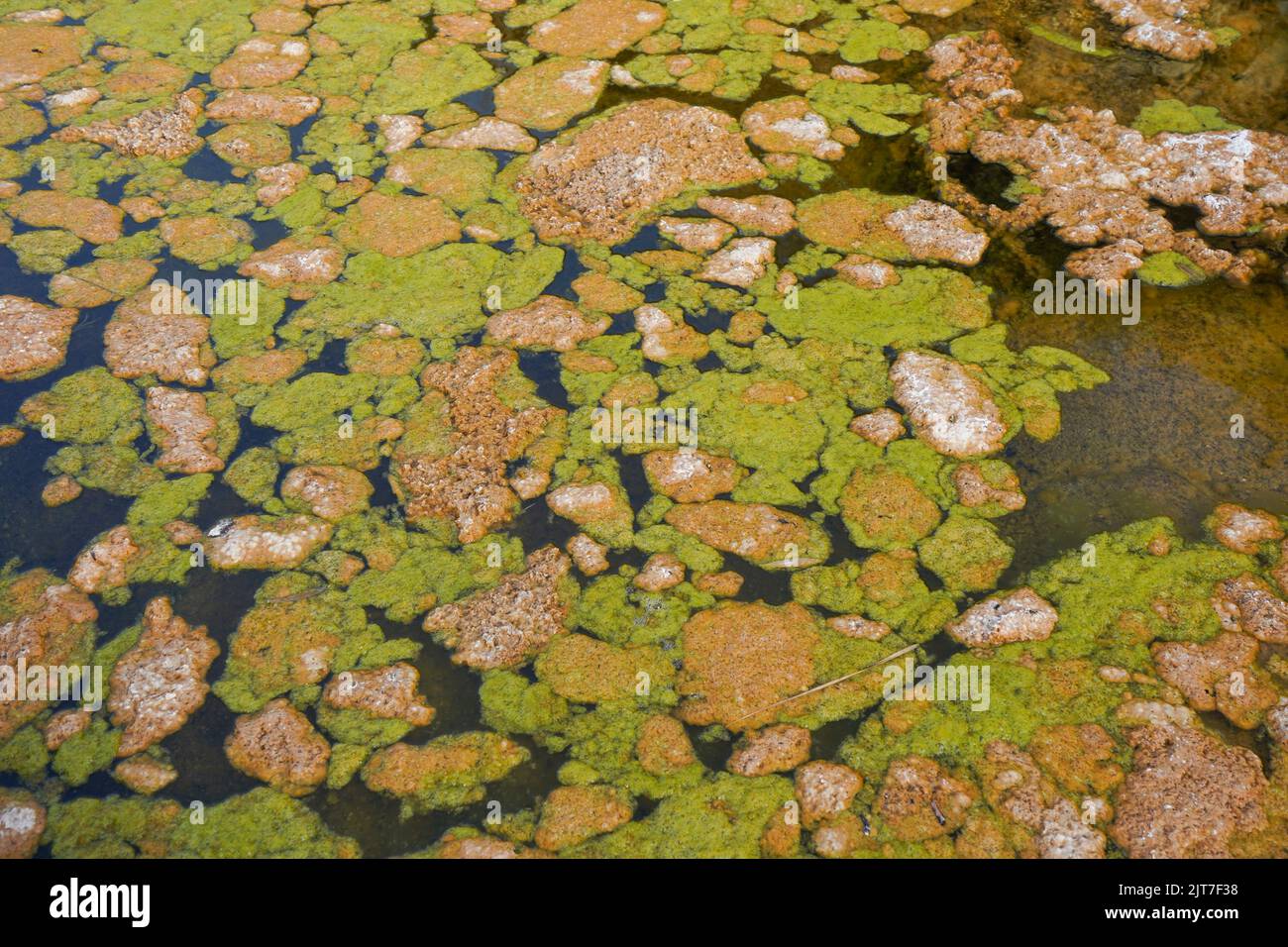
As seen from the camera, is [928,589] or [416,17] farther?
[416,17]

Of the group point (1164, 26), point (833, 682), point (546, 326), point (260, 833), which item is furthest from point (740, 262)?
point (1164, 26)

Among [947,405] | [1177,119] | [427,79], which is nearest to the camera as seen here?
[947,405]

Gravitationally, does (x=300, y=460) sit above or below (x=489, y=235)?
below

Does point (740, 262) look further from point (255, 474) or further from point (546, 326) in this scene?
point (255, 474)
